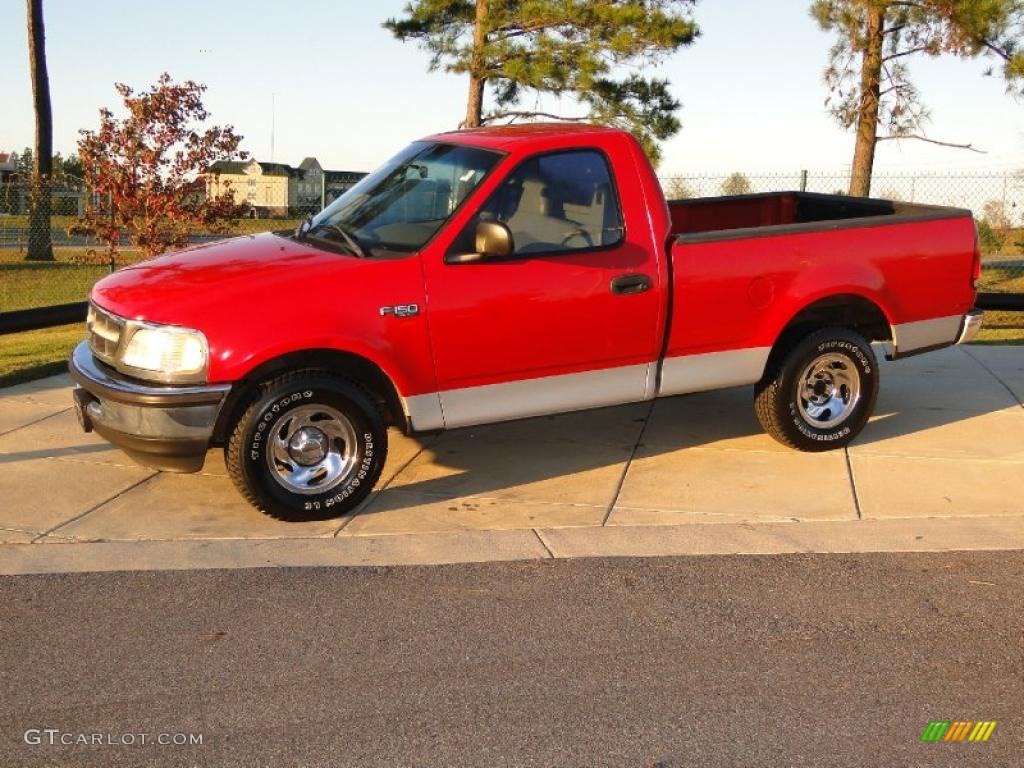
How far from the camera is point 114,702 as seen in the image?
418 centimetres

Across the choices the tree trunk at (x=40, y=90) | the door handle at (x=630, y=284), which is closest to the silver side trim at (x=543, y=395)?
the door handle at (x=630, y=284)

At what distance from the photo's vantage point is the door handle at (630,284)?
6562mm

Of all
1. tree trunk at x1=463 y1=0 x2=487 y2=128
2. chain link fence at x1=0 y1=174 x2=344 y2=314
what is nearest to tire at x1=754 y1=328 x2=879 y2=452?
chain link fence at x1=0 y1=174 x2=344 y2=314

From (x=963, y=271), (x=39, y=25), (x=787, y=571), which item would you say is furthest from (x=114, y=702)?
(x=39, y=25)

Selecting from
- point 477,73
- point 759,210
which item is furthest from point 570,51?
point 759,210

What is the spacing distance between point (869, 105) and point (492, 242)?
15647 mm

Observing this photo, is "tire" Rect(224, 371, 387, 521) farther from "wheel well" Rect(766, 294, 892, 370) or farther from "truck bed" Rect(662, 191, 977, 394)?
"wheel well" Rect(766, 294, 892, 370)

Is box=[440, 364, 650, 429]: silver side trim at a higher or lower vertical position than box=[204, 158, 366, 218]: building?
lower

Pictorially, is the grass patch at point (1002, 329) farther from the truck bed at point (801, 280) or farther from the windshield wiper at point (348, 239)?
the windshield wiper at point (348, 239)

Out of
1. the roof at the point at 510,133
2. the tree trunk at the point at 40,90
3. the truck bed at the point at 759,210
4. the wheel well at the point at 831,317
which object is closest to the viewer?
the roof at the point at 510,133

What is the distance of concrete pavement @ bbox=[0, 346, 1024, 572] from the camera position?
5875 millimetres

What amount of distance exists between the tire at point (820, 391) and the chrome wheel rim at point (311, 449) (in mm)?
2763

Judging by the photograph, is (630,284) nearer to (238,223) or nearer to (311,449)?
(311,449)

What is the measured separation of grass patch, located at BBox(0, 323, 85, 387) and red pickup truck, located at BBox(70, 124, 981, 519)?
3.53m
